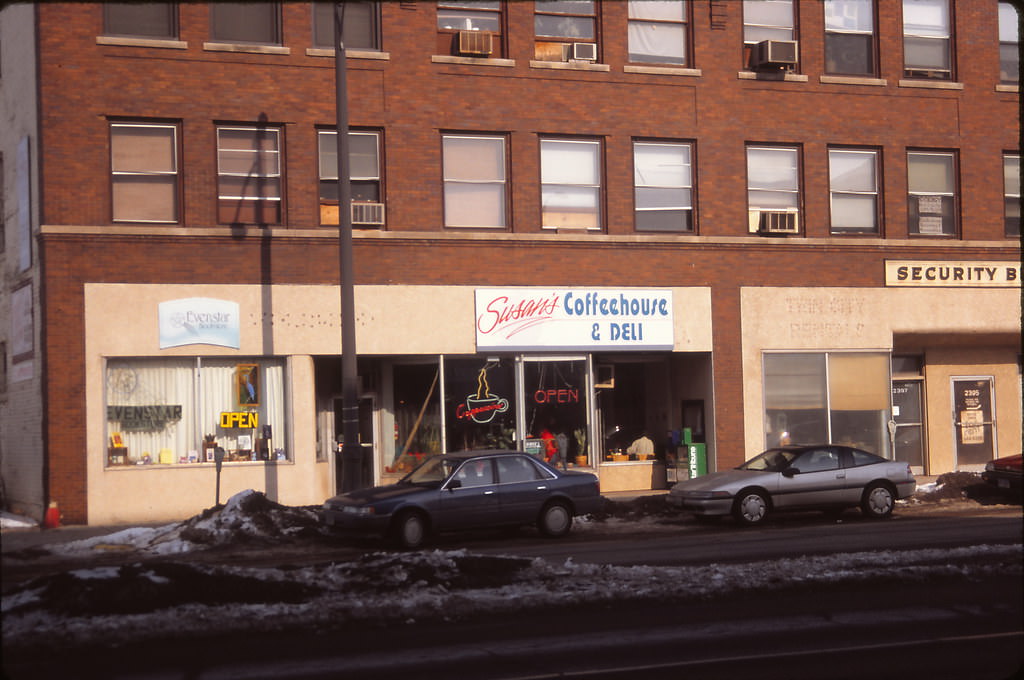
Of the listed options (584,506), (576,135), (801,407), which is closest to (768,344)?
(801,407)

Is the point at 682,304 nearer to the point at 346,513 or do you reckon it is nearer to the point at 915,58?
the point at 915,58

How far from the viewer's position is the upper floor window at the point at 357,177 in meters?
23.3

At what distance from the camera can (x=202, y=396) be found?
22.4 m

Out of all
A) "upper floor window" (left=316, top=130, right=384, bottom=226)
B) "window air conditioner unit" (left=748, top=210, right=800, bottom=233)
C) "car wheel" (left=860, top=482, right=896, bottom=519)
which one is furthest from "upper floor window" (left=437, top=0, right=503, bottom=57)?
"car wheel" (left=860, top=482, right=896, bottom=519)

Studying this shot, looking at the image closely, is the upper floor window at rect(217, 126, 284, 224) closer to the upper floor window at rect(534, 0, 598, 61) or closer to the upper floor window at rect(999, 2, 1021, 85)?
the upper floor window at rect(534, 0, 598, 61)

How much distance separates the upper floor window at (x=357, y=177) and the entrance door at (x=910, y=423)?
1357cm

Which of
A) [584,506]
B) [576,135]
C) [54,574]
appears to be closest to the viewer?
[54,574]

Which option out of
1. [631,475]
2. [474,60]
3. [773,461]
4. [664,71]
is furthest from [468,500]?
[664,71]

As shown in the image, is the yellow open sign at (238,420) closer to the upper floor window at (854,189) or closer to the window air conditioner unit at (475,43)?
the window air conditioner unit at (475,43)

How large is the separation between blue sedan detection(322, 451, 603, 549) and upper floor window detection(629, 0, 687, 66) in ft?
37.2

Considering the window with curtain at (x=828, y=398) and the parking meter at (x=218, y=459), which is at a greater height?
the window with curtain at (x=828, y=398)

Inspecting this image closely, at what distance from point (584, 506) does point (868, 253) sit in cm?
1197

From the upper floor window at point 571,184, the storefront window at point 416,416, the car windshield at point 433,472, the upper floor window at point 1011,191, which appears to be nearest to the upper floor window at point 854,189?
the upper floor window at point 1011,191

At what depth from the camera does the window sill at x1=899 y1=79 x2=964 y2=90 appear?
1065 inches
